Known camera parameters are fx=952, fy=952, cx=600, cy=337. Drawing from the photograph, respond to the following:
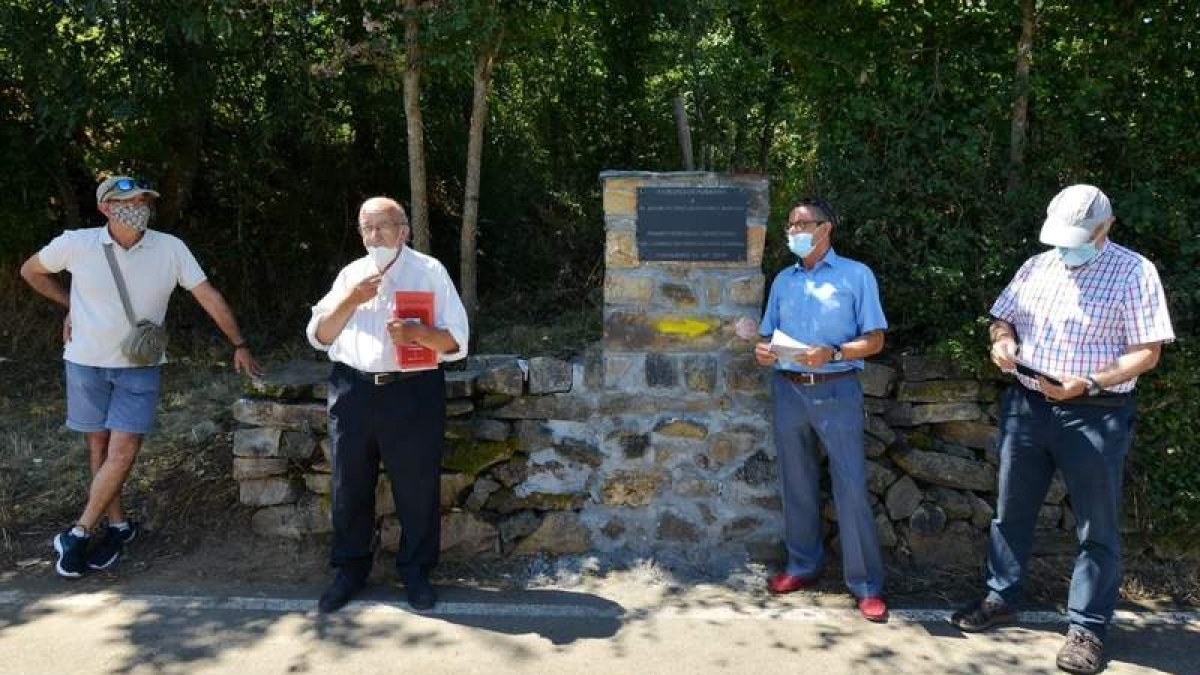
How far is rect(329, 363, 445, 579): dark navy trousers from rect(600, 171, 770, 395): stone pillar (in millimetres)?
992

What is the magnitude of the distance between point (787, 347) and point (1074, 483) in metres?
1.25

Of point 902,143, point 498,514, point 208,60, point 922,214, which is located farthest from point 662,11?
point 498,514

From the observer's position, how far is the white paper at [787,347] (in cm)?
407

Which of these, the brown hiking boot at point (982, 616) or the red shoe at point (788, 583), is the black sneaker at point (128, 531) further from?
the brown hiking boot at point (982, 616)

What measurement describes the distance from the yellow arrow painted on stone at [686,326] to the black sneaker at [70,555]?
2.93m

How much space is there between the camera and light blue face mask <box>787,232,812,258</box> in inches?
163

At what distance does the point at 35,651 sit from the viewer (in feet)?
12.5

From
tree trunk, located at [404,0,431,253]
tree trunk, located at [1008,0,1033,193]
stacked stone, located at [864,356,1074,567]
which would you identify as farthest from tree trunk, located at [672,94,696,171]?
stacked stone, located at [864,356,1074,567]

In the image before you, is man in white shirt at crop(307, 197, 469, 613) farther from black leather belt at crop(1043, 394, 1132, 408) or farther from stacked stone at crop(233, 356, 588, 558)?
black leather belt at crop(1043, 394, 1132, 408)

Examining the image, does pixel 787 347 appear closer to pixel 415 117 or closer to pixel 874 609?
pixel 874 609

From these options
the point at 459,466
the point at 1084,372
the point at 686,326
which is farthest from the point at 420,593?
the point at 1084,372

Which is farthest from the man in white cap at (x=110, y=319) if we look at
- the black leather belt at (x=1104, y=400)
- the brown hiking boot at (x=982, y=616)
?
the black leather belt at (x=1104, y=400)

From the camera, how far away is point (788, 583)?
4.45 metres

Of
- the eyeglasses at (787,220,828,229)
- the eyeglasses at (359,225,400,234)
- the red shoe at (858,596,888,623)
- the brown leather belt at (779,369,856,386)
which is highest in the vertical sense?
the eyeglasses at (787,220,828,229)
